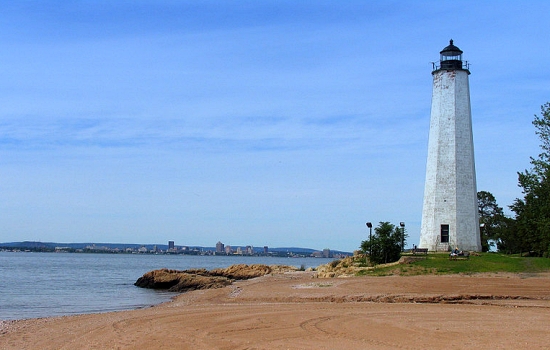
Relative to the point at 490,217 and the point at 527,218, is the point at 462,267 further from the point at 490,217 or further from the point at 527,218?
the point at 490,217

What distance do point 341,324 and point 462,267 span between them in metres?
15.8

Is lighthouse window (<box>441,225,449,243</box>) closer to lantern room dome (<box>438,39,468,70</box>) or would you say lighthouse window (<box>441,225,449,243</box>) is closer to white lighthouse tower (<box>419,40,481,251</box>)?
white lighthouse tower (<box>419,40,481,251</box>)

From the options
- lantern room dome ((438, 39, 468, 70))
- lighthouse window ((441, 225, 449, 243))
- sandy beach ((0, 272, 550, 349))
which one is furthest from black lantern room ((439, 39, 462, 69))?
sandy beach ((0, 272, 550, 349))

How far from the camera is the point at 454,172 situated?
37.9 m

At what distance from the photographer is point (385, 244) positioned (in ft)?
116

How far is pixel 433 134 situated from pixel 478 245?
24.9 ft

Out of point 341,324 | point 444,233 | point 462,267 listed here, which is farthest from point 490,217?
point 341,324

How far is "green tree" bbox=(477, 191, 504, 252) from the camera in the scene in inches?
2175

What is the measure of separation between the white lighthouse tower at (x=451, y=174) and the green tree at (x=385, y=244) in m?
3.13

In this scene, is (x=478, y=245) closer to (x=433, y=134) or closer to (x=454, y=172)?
(x=454, y=172)

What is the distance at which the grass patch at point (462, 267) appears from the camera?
2819 centimetres

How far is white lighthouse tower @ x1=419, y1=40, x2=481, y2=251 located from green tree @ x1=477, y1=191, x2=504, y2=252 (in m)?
17.2

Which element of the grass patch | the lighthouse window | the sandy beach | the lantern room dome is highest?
the lantern room dome

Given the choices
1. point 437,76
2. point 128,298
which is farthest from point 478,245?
point 128,298
